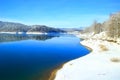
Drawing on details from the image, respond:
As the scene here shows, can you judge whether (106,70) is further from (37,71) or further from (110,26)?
(110,26)

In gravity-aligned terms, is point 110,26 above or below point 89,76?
above

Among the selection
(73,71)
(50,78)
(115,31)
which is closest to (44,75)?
(50,78)

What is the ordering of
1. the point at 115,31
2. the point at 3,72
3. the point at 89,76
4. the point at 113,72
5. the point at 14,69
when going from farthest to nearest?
the point at 115,31, the point at 14,69, the point at 3,72, the point at 113,72, the point at 89,76

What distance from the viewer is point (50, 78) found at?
25.8m

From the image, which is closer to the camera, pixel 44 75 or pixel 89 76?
pixel 89 76

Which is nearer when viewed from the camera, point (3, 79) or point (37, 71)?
point (3, 79)

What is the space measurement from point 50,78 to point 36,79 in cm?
194

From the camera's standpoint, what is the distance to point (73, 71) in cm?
2798

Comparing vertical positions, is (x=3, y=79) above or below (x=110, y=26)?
below

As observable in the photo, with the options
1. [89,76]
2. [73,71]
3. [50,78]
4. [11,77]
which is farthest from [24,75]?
[89,76]

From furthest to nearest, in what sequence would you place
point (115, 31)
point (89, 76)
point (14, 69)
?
point (115, 31) → point (14, 69) → point (89, 76)

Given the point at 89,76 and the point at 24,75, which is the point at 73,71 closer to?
the point at 89,76

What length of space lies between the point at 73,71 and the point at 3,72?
10127 millimetres

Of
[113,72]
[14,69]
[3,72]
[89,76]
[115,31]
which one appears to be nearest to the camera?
[89,76]
